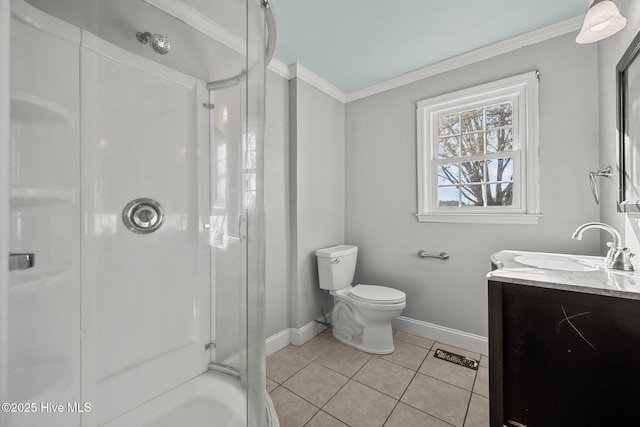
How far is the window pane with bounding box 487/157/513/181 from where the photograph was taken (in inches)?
77.2

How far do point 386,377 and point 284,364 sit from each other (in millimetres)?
717

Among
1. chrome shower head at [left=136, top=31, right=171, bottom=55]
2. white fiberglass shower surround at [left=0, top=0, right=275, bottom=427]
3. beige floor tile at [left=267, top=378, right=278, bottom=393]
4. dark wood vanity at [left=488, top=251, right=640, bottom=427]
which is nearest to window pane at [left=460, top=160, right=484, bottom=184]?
dark wood vanity at [left=488, top=251, right=640, bottom=427]

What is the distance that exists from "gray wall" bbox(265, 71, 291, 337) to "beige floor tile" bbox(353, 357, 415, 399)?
2.45 feet

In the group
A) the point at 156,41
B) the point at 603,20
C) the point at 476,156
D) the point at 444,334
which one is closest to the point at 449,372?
the point at 444,334

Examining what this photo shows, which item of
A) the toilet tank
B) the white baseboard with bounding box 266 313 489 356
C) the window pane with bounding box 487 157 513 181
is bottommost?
the white baseboard with bounding box 266 313 489 356

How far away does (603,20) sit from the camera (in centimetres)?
111

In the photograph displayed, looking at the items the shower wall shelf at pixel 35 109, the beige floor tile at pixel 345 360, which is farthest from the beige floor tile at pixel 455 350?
the shower wall shelf at pixel 35 109

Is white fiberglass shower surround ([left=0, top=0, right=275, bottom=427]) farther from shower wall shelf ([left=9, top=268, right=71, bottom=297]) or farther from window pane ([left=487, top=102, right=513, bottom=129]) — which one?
window pane ([left=487, top=102, right=513, bottom=129])

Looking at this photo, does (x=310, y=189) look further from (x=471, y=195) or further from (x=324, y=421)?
(x=324, y=421)

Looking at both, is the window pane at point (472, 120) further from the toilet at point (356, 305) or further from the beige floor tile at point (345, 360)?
the beige floor tile at point (345, 360)

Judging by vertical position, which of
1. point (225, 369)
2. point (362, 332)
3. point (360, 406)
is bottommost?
point (360, 406)

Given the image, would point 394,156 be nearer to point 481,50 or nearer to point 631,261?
point 481,50

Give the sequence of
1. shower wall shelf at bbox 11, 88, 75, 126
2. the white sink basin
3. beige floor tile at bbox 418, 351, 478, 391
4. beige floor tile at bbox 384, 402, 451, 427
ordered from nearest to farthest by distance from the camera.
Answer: shower wall shelf at bbox 11, 88, 75, 126 < the white sink basin < beige floor tile at bbox 384, 402, 451, 427 < beige floor tile at bbox 418, 351, 478, 391

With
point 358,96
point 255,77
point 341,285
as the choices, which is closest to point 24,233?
point 255,77
